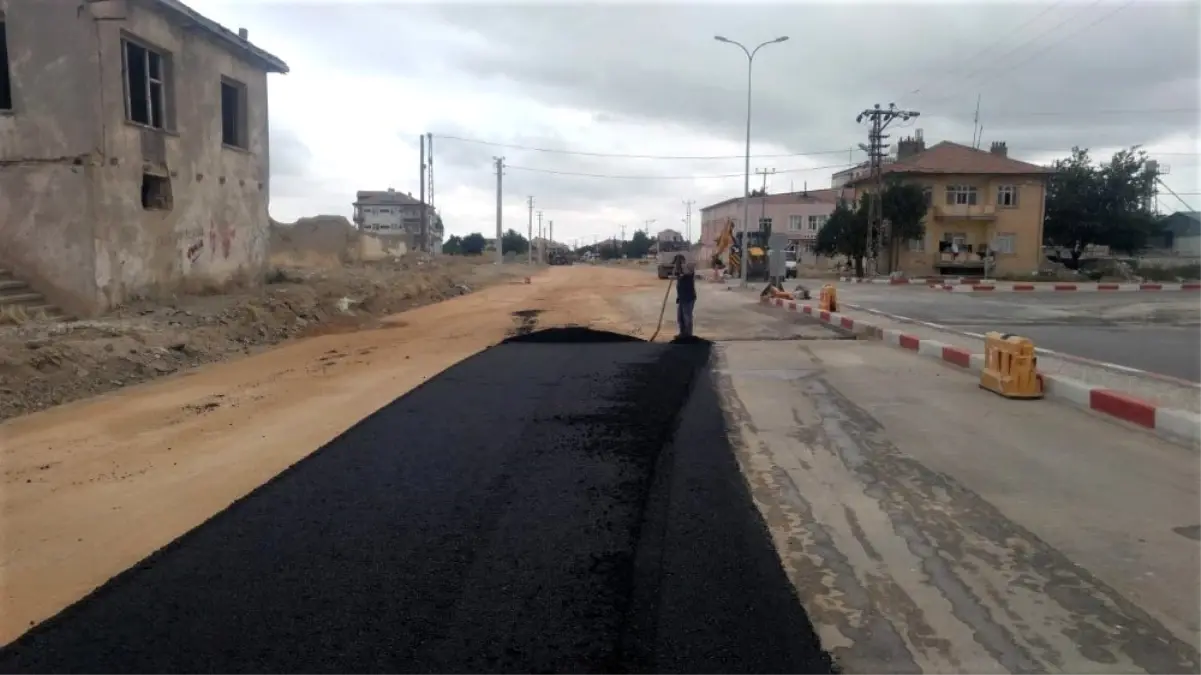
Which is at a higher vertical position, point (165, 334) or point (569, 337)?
point (165, 334)

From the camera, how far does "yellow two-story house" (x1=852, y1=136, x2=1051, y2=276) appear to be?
178 ft

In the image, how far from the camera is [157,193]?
16.1 meters

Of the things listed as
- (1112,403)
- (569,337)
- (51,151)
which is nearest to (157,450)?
(569,337)

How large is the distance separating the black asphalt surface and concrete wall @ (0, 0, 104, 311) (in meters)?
10.0

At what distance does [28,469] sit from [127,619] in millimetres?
3372

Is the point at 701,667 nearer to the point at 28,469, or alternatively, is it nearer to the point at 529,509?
the point at 529,509

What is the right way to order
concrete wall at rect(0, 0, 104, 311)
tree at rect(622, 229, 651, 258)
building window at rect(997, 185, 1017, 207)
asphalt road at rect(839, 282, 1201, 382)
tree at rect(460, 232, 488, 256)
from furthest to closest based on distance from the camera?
tree at rect(622, 229, 651, 258) < tree at rect(460, 232, 488, 256) < building window at rect(997, 185, 1017, 207) < concrete wall at rect(0, 0, 104, 311) < asphalt road at rect(839, 282, 1201, 382)

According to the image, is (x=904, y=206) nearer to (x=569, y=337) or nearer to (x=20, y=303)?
(x=569, y=337)

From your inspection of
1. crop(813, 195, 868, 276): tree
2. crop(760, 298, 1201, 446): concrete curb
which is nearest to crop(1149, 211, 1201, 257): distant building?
crop(813, 195, 868, 276): tree

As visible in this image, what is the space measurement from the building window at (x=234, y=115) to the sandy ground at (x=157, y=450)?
29.2 ft

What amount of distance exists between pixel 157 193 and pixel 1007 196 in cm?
5242

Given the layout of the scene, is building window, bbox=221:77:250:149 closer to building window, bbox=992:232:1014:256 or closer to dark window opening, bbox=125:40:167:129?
dark window opening, bbox=125:40:167:129

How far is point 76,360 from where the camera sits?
974 cm

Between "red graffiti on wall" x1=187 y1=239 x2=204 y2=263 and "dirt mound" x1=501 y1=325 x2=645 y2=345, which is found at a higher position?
"red graffiti on wall" x1=187 y1=239 x2=204 y2=263
